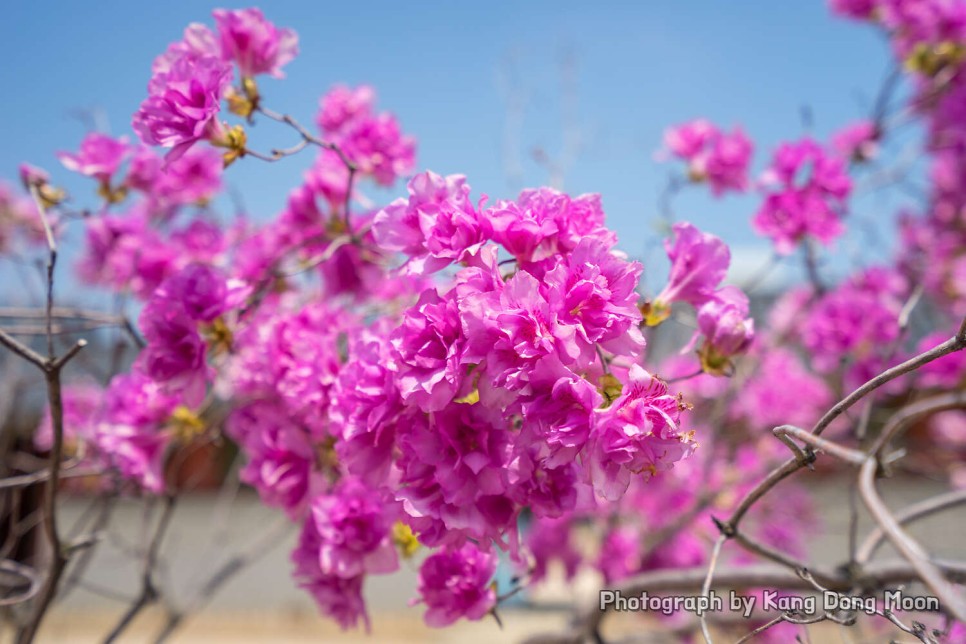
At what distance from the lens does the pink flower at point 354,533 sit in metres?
1.07

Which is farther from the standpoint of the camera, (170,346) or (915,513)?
(915,513)

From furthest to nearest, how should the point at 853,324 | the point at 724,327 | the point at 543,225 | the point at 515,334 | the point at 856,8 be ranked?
the point at 856,8 → the point at 853,324 → the point at 724,327 → the point at 543,225 → the point at 515,334

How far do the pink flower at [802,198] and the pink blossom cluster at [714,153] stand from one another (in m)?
0.33

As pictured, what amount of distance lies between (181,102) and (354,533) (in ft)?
2.39

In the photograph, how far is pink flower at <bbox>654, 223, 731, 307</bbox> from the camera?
1.03 metres

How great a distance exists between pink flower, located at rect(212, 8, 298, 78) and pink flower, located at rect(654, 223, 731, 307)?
0.80 meters

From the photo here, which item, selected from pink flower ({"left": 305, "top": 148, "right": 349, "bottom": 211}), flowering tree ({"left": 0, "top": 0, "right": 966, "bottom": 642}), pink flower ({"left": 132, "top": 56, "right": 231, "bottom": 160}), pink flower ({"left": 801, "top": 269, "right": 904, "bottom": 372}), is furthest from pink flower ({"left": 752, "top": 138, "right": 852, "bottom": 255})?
pink flower ({"left": 132, "top": 56, "right": 231, "bottom": 160})

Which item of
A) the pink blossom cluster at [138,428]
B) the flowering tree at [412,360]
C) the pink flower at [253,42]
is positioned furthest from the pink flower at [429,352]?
the pink blossom cluster at [138,428]

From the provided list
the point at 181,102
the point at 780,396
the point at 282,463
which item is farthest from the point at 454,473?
the point at 780,396

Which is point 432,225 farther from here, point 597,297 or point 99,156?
point 99,156

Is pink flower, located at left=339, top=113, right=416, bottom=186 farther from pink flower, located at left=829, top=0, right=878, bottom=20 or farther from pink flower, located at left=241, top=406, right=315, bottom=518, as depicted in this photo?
pink flower, located at left=829, top=0, right=878, bottom=20

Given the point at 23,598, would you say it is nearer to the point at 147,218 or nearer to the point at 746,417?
the point at 147,218

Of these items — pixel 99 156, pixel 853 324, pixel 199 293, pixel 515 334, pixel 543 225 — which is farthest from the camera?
pixel 853 324

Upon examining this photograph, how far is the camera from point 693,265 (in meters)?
1.06
